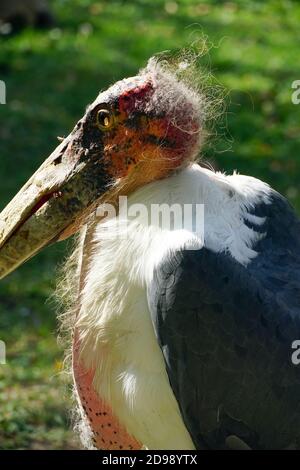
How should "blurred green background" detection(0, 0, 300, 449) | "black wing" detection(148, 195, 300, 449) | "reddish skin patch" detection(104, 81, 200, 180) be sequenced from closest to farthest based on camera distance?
"black wing" detection(148, 195, 300, 449)
"reddish skin patch" detection(104, 81, 200, 180)
"blurred green background" detection(0, 0, 300, 449)

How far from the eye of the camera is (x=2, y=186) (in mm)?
8211

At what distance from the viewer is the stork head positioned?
3.68 m

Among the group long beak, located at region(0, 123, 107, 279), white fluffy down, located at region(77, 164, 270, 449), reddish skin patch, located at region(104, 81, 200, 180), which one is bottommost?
white fluffy down, located at region(77, 164, 270, 449)

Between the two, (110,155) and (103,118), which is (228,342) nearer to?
(110,155)

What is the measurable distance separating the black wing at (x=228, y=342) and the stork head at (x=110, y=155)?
0.42 metres

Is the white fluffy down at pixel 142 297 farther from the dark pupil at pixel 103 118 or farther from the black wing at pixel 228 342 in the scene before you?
the dark pupil at pixel 103 118

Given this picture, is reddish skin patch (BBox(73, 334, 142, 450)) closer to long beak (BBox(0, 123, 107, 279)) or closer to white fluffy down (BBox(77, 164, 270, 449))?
white fluffy down (BBox(77, 164, 270, 449))

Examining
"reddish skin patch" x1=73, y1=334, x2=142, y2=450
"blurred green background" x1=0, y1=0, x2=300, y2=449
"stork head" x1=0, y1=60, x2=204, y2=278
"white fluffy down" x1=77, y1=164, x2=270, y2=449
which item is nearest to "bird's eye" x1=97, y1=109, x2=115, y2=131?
"stork head" x1=0, y1=60, x2=204, y2=278

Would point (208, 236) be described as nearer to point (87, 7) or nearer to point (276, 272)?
point (276, 272)

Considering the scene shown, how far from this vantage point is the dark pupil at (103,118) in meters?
3.69

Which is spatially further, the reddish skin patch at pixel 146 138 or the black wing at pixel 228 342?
the reddish skin patch at pixel 146 138

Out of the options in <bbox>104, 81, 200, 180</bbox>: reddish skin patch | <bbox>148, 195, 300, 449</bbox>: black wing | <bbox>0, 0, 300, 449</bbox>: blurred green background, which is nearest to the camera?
<bbox>148, 195, 300, 449</bbox>: black wing

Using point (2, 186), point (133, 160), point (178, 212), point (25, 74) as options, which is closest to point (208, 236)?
point (178, 212)

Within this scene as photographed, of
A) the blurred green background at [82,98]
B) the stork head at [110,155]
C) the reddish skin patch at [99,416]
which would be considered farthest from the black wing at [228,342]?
the blurred green background at [82,98]
